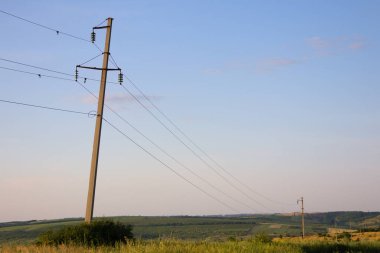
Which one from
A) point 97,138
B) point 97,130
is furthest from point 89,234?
point 97,130

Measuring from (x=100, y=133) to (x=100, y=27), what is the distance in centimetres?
841

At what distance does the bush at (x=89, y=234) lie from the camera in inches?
1066

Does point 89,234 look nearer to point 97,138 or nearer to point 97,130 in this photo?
point 97,138

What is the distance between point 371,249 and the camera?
141 feet

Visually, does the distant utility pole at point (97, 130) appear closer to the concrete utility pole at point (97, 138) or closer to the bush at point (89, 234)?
the concrete utility pole at point (97, 138)

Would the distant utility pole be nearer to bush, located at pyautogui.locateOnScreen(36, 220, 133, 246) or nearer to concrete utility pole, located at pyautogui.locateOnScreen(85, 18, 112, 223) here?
concrete utility pole, located at pyautogui.locateOnScreen(85, 18, 112, 223)

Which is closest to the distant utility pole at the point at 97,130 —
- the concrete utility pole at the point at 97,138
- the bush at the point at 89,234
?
the concrete utility pole at the point at 97,138

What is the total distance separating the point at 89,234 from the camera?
2784 cm

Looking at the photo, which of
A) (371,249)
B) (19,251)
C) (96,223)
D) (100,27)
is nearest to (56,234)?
(96,223)

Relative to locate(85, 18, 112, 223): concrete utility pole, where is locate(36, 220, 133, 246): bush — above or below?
below

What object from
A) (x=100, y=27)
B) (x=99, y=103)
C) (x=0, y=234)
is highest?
(x=100, y=27)

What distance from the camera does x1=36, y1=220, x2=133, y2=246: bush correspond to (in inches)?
1066


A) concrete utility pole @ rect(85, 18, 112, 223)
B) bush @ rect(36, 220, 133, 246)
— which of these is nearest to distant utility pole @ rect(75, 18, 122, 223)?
concrete utility pole @ rect(85, 18, 112, 223)

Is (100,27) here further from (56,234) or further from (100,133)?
(56,234)
